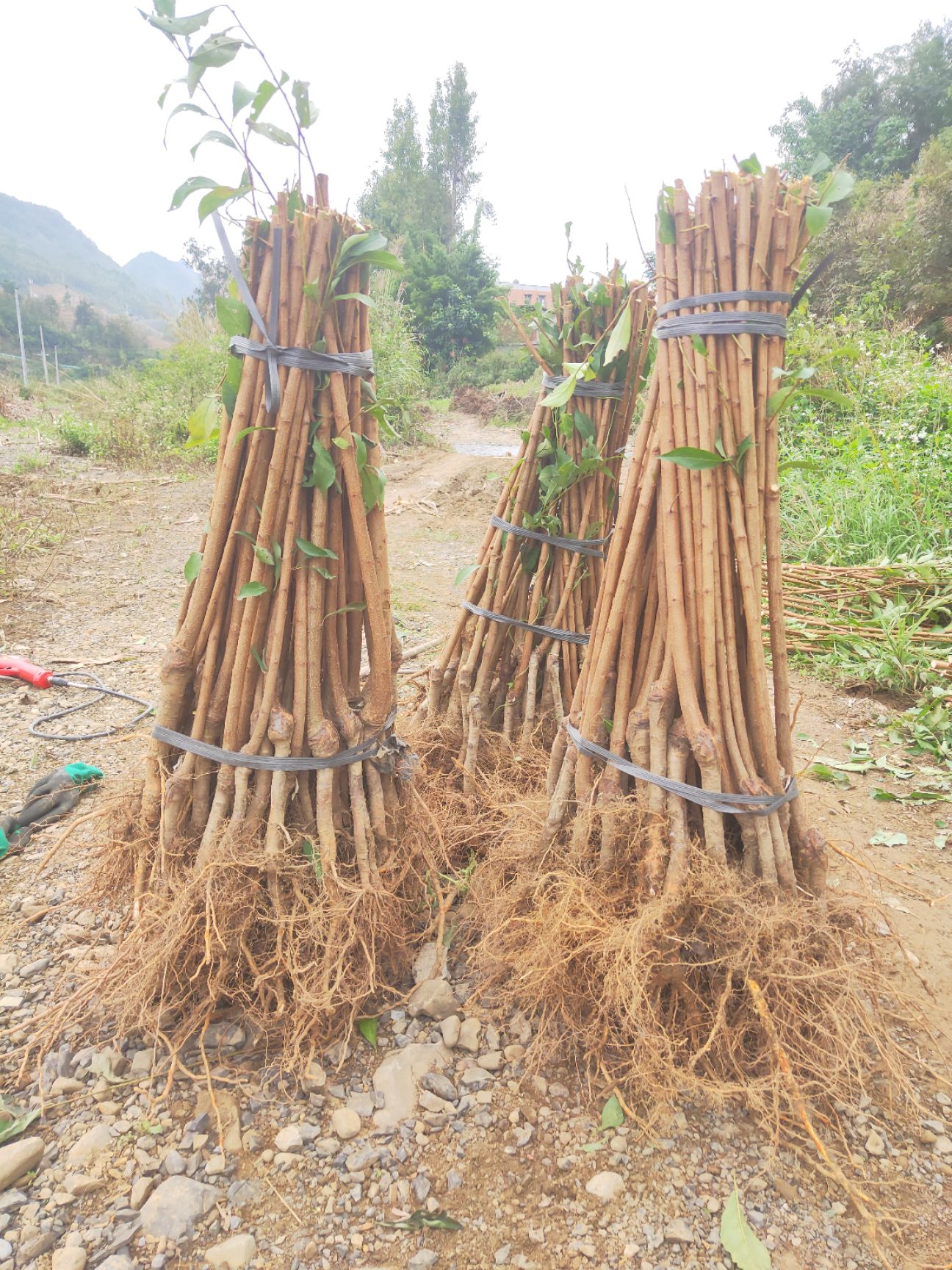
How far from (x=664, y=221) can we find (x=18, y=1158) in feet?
7.25

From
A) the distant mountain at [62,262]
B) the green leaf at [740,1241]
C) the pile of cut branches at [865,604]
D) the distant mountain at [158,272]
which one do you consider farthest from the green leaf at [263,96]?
the distant mountain at [158,272]

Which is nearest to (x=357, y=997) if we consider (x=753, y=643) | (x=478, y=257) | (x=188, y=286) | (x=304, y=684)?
(x=304, y=684)

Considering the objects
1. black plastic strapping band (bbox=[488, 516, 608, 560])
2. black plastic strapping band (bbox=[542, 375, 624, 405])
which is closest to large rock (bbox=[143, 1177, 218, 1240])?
black plastic strapping band (bbox=[488, 516, 608, 560])

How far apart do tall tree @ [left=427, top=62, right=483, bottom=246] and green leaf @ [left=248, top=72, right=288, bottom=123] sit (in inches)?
1342

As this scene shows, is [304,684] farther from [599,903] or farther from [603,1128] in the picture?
[603,1128]

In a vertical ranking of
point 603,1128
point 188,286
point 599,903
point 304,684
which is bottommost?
point 603,1128

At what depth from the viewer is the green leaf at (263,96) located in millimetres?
1394

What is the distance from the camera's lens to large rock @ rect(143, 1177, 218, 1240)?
1224mm

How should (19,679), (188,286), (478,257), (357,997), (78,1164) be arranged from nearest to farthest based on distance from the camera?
(78,1164), (357,997), (19,679), (478,257), (188,286)

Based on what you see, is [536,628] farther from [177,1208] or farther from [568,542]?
[177,1208]

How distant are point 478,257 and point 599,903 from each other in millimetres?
25529

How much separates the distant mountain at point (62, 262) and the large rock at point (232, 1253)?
53.1 m

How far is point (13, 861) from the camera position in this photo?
2207mm

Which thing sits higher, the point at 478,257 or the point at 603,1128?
the point at 478,257
